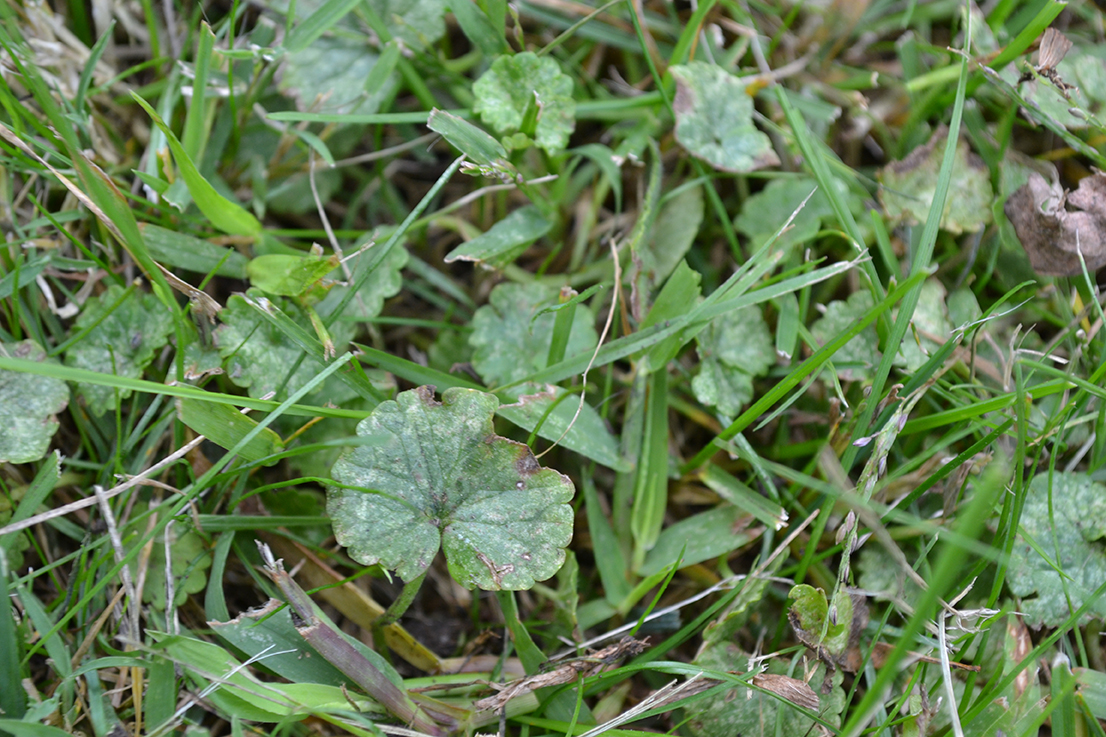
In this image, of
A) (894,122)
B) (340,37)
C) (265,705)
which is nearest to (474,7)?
(340,37)

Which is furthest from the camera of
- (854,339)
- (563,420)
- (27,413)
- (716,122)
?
(716,122)

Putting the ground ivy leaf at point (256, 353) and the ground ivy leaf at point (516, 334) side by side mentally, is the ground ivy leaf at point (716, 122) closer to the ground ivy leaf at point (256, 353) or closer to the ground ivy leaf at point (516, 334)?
the ground ivy leaf at point (516, 334)

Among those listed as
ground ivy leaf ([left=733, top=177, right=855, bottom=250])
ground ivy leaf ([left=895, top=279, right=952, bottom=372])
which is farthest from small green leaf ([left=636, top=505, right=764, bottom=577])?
ground ivy leaf ([left=733, top=177, right=855, bottom=250])

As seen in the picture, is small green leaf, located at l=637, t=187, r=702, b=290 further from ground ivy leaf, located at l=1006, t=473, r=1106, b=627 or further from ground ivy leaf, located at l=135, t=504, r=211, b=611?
ground ivy leaf, located at l=135, t=504, r=211, b=611

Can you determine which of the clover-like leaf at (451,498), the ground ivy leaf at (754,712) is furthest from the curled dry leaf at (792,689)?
the clover-like leaf at (451,498)

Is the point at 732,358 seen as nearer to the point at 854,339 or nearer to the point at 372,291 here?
the point at 854,339

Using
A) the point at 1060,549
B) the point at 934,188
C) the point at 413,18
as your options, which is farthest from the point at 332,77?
the point at 1060,549

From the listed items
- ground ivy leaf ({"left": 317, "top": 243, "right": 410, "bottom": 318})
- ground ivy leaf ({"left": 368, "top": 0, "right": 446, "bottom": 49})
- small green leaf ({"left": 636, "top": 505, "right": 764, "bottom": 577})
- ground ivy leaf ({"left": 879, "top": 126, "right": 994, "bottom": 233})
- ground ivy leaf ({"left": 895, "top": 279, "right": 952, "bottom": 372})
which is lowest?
small green leaf ({"left": 636, "top": 505, "right": 764, "bottom": 577})
